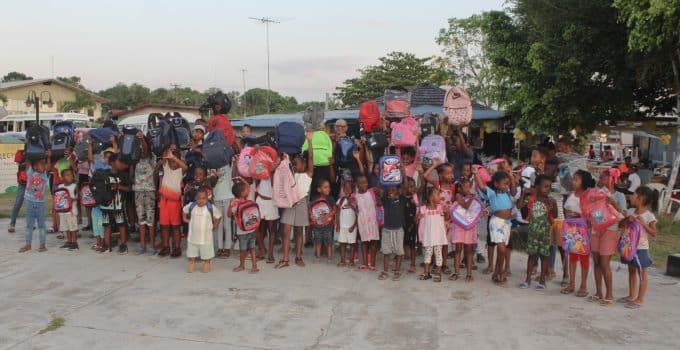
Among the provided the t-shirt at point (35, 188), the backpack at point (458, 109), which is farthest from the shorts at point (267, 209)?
the t-shirt at point (35, 188)

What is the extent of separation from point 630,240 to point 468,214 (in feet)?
5.31

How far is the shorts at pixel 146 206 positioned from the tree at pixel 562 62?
1000cm

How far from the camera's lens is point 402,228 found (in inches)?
250

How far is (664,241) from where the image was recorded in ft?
30.5

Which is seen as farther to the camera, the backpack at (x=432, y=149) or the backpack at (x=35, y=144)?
the backpack at (x=35, y=144)

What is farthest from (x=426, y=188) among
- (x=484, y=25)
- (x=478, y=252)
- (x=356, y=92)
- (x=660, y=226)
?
(x=356, y=92)

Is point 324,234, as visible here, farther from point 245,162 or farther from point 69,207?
point 69,207

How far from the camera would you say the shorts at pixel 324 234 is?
274 inches

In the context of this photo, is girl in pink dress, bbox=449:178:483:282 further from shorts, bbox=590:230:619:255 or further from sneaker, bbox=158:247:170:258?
sneaker, bbox=158:247:170:258

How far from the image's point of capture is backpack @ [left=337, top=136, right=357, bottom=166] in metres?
6.96

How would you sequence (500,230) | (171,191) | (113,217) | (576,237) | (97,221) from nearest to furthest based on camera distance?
(576,237)
(500,230)
(171,191)
(113,217)
(97,221)

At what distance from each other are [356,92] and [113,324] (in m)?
36.8

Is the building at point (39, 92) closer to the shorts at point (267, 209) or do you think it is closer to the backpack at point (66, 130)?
the backpack at point (66, 130)

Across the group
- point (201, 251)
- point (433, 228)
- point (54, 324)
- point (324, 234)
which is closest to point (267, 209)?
point (324, 234)
